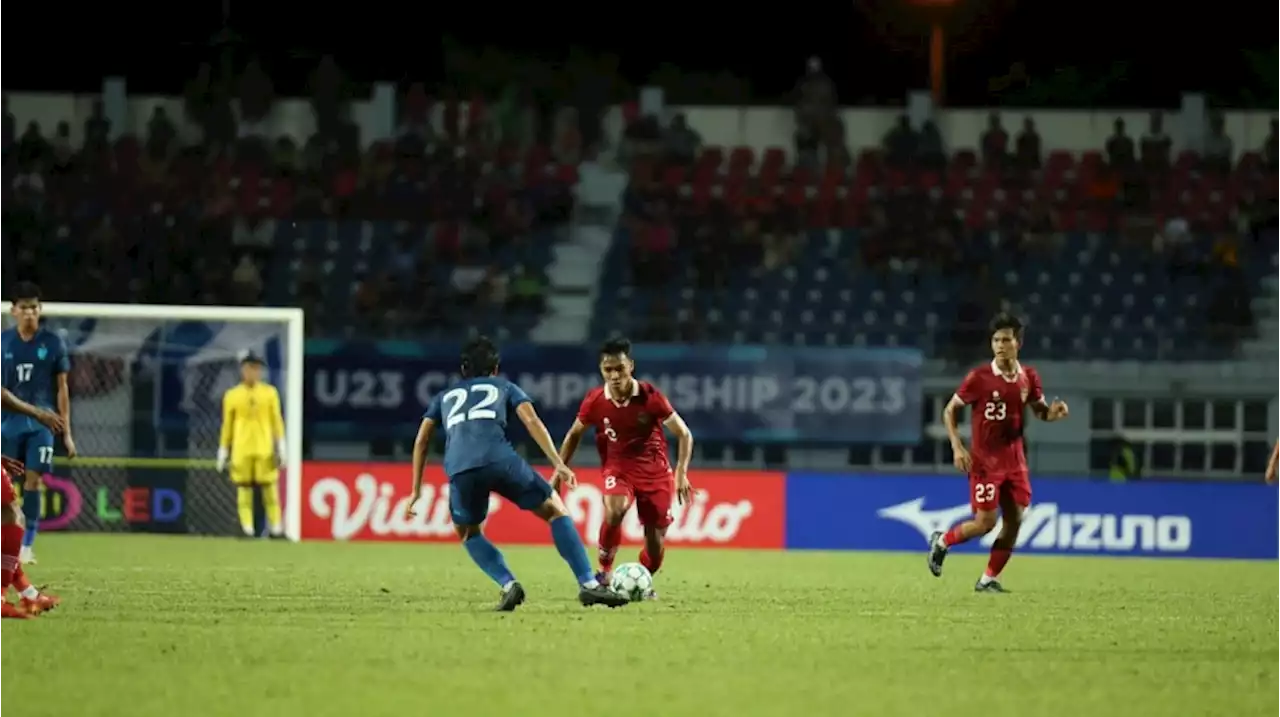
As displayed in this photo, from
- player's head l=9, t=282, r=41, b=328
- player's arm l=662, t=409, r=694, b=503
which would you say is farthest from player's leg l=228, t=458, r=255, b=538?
player's arm l=662, t=409, r=694, b=503

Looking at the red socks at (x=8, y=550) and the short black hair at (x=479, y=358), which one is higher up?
the short black hair at (x=479, y=358)

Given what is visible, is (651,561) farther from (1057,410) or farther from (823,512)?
(823,512)

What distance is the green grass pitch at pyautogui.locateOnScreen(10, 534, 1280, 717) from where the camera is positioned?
8836mm

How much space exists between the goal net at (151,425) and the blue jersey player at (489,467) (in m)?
11.1

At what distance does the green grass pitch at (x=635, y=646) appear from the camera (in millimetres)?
8836

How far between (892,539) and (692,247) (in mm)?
6578

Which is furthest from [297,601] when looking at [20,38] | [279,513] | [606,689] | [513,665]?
[20,38]

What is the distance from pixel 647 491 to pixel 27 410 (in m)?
4.44

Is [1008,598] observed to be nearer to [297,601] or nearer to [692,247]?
[297,601]

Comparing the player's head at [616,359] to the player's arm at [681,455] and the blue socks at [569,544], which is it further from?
the blue socks at [569,544]

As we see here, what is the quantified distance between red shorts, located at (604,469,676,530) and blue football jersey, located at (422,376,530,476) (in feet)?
5.62

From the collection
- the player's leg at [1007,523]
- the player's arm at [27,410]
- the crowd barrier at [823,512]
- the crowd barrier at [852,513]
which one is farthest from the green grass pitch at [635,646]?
the crowd barrier at [852,513]

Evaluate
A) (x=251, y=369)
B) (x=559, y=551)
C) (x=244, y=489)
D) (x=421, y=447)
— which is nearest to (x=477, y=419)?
(x=421, y=447)

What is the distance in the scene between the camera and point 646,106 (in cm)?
3353
